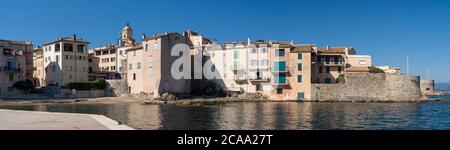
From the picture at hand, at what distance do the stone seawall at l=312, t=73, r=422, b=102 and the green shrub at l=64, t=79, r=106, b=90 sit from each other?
133ft

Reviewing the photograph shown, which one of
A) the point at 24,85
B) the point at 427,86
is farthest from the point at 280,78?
the point at 427,86

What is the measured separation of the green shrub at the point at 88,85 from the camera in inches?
2603

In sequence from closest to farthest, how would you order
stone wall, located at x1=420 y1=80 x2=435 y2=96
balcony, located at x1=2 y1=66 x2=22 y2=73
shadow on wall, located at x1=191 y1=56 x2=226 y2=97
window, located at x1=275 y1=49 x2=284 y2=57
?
balcony, located at x1=2 y1=66 x2=22 y2=73, window, located at x1=275 y1=49 x2=284 y2=57, shadow on wall, located at x1=191 y1=56 x2=226 y2=97, stone wall, located at x1=420 y1=80 x2=435 y2=96

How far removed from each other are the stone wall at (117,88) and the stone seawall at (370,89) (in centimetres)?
3645

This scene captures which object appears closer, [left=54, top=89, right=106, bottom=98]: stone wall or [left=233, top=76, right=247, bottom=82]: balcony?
[left=54, top=89, right=106, bottom=98]: stone wall

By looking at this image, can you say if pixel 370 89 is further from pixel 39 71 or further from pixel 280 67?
pixel 39 71

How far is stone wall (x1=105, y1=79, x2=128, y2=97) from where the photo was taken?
69.2 meters

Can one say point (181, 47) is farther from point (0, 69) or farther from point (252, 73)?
point (0, 69)

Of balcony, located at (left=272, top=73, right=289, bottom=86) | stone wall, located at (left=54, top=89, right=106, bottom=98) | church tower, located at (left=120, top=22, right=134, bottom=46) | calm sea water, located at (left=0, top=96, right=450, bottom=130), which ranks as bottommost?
calm sea water, located at (left=0, top=96, right=450, bottom=130)

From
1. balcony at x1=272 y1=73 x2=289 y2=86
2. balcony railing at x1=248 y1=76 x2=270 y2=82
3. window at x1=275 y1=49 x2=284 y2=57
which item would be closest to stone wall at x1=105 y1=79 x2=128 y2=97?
balcony railing at x1=248 y1=76 x2=270 y2=82

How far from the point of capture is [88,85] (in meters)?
67.8

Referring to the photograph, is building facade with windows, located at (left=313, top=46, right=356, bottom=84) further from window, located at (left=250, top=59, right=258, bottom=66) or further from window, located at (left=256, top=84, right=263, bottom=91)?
window, located at (left=250, top=59, right=258, bottom=66)
